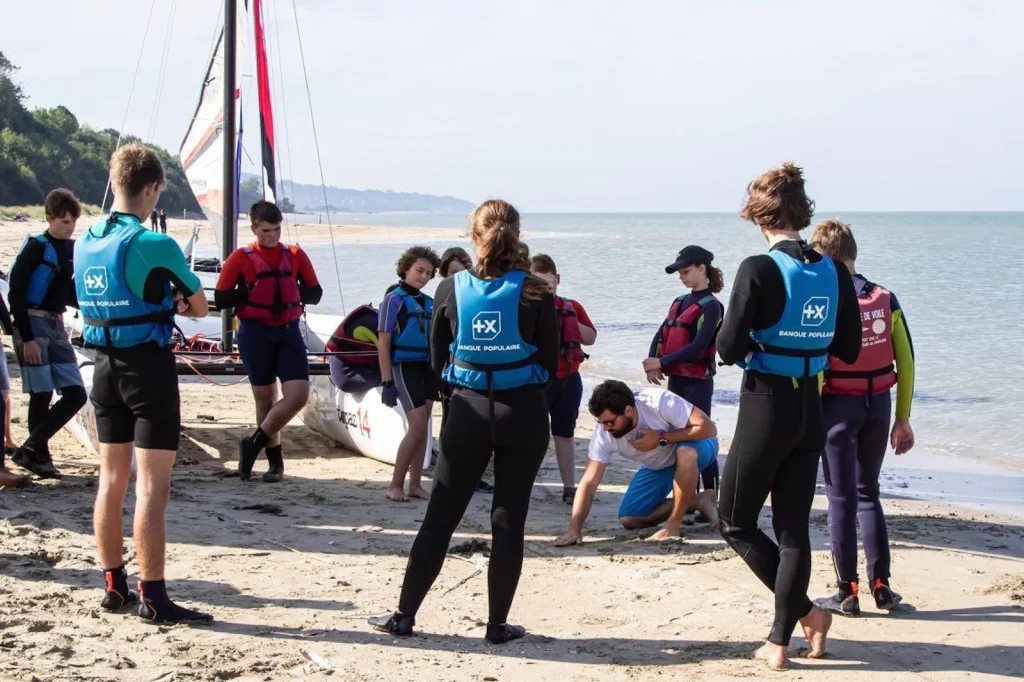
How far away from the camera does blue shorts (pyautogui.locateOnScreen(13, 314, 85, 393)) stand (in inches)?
256

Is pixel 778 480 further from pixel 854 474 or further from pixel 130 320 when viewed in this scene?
pixel 130 320

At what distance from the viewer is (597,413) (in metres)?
5.48

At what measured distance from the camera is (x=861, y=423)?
4617 millimetres

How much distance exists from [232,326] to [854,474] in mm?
5909

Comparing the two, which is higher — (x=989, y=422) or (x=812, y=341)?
(x=812, y=341)

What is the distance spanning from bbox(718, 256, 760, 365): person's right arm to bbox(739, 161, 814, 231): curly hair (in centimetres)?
20

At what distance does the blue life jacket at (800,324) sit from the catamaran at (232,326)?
3852 mm

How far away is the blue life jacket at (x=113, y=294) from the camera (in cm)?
417

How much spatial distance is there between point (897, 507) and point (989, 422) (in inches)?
191

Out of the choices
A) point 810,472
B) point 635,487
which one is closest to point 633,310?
point 635,487

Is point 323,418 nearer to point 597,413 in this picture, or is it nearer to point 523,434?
point 597,413

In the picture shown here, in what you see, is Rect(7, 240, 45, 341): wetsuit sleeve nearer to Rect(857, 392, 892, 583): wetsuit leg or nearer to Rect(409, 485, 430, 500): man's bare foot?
Rect(409, 485, 430, 500): man's bare foot

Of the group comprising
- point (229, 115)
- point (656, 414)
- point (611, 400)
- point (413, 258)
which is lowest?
point (656, 414)

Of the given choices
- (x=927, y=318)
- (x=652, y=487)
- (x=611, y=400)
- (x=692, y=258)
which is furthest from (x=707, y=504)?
(x=927, y=318)
